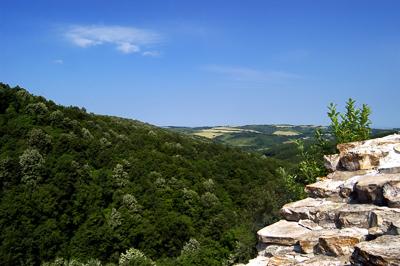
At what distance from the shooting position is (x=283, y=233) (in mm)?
16172

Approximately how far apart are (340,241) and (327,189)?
5.33 metres

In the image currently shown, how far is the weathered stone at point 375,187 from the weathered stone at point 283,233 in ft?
7.95

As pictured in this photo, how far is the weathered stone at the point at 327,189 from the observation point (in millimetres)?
17519

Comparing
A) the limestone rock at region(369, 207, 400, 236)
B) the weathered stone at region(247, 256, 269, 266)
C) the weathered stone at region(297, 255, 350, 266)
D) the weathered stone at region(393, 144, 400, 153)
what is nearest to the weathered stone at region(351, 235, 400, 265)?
the limestone rock at region(369, 207, 400, 236)

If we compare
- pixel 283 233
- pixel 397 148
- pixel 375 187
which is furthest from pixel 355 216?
pixel 397 148

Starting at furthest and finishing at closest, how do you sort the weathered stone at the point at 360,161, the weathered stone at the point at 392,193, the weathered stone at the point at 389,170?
the weathered stone at the point at 360,161 → the weathered stone at the point at 389,170 → the weathered stone at the point at 392,193

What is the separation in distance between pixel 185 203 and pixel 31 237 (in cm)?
2757

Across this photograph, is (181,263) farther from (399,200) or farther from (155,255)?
(399,200)

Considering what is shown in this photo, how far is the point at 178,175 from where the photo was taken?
8456 centimetres

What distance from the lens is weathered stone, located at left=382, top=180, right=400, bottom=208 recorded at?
13.4m

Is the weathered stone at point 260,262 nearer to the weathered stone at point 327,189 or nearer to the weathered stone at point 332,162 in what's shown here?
the weathered stone at point 327,189

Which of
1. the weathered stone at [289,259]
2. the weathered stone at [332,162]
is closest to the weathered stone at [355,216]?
the weathered stone at [289,259]

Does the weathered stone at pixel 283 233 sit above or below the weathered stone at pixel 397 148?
below

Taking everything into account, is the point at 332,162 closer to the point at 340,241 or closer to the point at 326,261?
the point at 340,241
